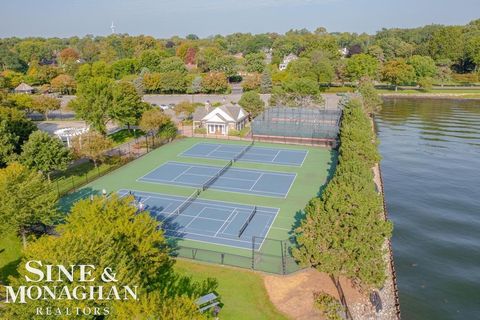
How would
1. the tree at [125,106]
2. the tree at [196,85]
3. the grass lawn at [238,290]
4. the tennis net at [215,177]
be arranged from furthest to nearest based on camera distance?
the tree at [196,85] → the tree at [125,106] → the tennis net at [215,177] → the grass lawn at [238,290]

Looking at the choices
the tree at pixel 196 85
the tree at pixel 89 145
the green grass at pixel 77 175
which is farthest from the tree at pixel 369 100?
the tree at pixel 89 145

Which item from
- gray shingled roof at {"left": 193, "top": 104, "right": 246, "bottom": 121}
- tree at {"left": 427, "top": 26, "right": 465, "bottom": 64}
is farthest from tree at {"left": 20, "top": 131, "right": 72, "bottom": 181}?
tree at {"left": 427, "top": 26, "right": 465, "bottom": 64}

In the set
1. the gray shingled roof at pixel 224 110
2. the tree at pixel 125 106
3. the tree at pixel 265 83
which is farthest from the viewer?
the tree at pixel 265 83

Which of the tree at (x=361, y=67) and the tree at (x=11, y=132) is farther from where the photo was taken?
the tree at (x=361, y=67)

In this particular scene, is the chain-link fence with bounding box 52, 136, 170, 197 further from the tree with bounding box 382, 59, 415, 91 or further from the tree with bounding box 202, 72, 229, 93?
the tree with bounding box 382, 59, 415, 91

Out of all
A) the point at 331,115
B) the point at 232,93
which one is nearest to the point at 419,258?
the point at 331,115

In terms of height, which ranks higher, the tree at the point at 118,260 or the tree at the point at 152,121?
the tree at the point at 152,121

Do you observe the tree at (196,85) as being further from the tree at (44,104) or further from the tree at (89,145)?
the tree at (89,145)

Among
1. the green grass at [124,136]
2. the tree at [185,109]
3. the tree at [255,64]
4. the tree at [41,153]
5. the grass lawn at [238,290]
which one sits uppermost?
the tree at [255,64]

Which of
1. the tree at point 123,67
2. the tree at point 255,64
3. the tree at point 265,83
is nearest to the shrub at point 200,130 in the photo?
the tree at point 265,83
